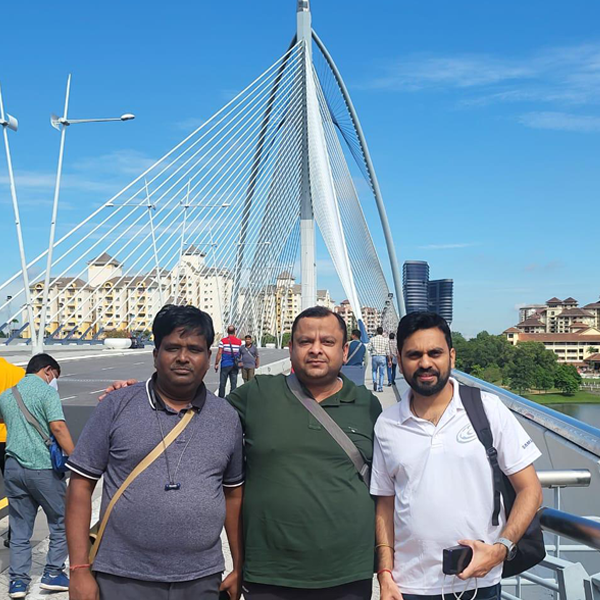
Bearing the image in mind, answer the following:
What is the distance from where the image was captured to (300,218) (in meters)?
23.6

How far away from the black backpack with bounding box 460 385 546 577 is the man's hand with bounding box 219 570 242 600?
33.7 inches

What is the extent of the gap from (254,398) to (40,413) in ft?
→ 6.87

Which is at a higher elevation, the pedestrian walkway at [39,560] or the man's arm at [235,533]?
the man's arm at [235,533]

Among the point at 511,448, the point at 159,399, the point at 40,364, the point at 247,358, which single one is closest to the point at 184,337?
the point at 159,399

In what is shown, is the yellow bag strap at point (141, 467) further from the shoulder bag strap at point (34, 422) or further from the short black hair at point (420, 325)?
the shoulder bag strap at point (34, 422)

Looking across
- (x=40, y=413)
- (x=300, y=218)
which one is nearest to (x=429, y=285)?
(x=300, y=218)

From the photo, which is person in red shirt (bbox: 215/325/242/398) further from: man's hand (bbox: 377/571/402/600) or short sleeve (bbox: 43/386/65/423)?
man's hand (bbox: 377/571/402/600)

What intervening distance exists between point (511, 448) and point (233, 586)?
3.40 ft

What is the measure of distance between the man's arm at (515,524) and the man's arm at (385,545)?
0.79 ft

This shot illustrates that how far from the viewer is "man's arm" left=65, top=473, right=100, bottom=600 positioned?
2.35 meters

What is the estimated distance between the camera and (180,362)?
Answer: 2484 mm

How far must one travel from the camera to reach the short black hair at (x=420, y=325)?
2.36 meters

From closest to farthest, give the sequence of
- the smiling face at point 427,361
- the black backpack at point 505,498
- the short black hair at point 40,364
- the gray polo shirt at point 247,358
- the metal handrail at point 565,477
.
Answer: the black backpack at point 505,498 → the smiling face at point 427,361 → the metal handrail at point 565,477 → the short black hair at point 40,364 → the gray polo shirt at point 247,358

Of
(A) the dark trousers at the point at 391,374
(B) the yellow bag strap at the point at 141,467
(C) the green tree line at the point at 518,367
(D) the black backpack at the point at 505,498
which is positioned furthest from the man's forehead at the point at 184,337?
(C) the green tree line at the point at 518,367
